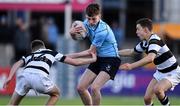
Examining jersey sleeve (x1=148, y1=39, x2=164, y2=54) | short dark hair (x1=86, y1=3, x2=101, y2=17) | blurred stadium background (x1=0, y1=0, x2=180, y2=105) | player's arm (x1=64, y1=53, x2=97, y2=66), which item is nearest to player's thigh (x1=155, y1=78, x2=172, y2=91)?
jersey sleeve (x1=148, y1=39, x2=164, y2=54)

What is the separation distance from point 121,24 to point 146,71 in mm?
9898

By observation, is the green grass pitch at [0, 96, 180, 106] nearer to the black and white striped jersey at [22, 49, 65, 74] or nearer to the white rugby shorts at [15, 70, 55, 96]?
the white rugby shorts at [15, 70, 55, 96]

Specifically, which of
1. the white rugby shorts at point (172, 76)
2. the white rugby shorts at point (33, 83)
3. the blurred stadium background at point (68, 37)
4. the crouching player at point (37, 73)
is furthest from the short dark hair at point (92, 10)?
the blurred stadium background at point (68, 37)

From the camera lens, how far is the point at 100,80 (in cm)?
1719

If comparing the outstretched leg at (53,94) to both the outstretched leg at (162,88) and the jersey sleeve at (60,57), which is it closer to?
the jersey sleeve at (60,57)

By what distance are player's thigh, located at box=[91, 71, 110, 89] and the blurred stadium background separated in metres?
6.32

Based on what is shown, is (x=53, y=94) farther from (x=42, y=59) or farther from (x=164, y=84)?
(x=164, y=84)

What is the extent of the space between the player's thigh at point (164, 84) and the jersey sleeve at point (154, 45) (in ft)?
2.40

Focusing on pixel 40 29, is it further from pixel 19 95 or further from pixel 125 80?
pixel 19 95

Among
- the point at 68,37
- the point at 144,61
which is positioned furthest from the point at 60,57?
the point at 68,37

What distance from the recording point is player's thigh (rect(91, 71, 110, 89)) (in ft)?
56.2

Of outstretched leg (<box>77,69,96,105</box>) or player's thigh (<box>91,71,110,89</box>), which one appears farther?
outstretched leg (<box>77,69,96,105</box>)

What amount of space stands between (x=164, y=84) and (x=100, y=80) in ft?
4.32

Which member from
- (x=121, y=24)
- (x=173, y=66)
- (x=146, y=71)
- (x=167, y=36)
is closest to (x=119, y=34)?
(x=167, y=36)
